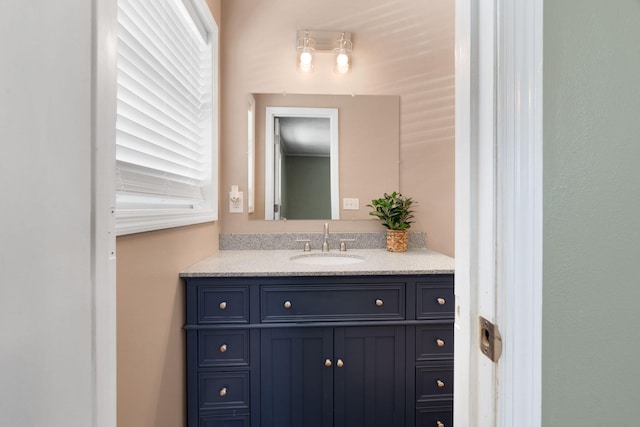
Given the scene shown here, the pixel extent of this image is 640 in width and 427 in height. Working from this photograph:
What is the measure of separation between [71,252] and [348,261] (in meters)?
1.55

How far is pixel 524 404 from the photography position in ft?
1.41

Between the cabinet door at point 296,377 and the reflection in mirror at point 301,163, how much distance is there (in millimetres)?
844

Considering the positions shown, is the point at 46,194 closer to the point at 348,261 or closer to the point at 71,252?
the point at 71,252

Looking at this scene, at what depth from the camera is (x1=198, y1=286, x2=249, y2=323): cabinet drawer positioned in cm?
140

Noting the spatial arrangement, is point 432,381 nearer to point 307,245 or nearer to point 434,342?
point 434,342

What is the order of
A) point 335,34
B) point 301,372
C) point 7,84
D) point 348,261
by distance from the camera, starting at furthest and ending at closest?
point 335,34 < point 348,261 < point 301,372 < point 7,84

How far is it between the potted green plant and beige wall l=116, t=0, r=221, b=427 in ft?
3.83

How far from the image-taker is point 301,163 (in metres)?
2.03

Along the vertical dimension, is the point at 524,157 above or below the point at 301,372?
above

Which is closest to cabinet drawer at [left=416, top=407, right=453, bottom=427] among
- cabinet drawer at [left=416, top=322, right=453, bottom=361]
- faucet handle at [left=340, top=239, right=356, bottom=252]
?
cabinet drawer at [left=416, top=322, right=453, bottom=361]

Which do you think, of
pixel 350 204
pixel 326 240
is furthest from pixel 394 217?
pixel 326 240

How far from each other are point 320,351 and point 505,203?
4.02 ft

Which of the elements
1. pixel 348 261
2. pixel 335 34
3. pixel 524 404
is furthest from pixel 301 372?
pixel 335 34

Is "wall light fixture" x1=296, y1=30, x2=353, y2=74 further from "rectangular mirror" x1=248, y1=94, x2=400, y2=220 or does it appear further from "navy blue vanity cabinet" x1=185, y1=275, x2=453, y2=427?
"navy blue vanity cabinet" x1=185, y1=275, x2=453, y2=427
